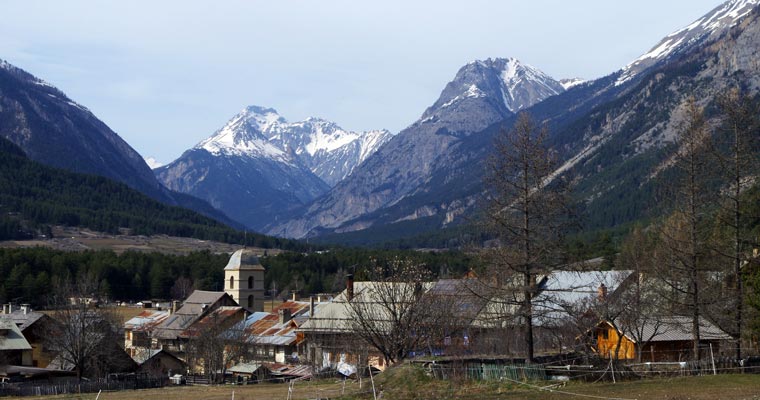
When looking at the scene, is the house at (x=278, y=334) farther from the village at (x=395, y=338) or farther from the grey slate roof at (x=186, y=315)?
the grey slate roof at (x=186, y=315)

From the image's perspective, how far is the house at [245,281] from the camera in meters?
130

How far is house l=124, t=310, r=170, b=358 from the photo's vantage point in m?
113

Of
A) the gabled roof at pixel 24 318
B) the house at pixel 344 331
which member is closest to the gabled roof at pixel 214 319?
the house at pixel 344 331

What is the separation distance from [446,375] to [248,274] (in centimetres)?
9072

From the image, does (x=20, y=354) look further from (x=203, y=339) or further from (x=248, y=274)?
(x=248, y=274)

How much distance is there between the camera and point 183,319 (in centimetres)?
11850

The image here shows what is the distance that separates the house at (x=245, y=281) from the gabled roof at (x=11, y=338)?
133ft

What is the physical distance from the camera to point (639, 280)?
Answer: 66812 millimetres

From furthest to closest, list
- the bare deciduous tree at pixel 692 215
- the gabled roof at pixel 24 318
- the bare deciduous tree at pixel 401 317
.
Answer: the gabled roof at pixel 24 318 → the bare deciduous tree at pixel 401 317 → the bare deciduous tree at pixel 692 215

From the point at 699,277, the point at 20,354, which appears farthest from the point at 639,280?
the point at 20,354

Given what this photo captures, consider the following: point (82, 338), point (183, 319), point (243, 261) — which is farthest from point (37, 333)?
point (243, 261)

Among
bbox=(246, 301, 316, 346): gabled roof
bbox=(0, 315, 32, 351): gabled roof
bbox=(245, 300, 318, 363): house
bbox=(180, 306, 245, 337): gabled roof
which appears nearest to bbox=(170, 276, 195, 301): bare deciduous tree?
bbox=(180, 306, 245, 337): gabled roof

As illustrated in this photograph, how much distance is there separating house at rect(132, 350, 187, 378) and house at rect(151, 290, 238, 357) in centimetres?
1464

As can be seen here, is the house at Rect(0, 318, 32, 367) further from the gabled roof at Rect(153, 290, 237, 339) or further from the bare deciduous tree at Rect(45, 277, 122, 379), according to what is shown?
the gabled roof at Rect(153, 290, 237, 339)
